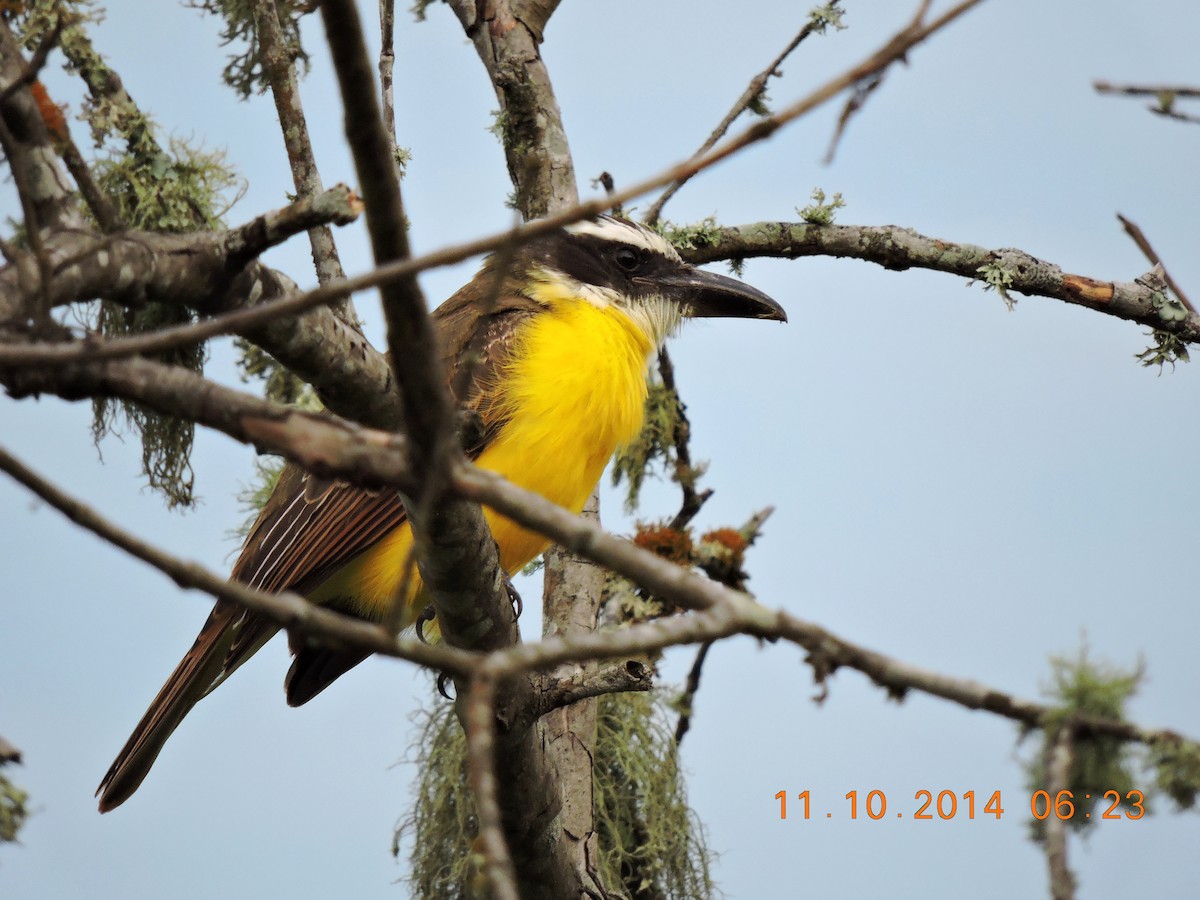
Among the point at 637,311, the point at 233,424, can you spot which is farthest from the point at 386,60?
the point at 233,424

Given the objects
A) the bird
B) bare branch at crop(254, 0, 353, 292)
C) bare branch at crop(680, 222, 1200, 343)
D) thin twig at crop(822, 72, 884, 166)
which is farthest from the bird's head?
thin twig at crop(822, 72, 884, 166)

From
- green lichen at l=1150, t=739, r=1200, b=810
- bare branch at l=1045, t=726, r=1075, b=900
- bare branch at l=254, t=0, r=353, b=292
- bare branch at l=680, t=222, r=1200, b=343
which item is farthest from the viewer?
bare branch at l=680, t=222, r=1200, b=343

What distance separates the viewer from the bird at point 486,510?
12.9 ft

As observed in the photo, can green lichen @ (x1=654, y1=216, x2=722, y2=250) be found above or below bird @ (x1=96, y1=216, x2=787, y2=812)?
above

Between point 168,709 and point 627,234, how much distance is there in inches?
84.2

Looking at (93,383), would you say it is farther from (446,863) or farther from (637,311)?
(446,863)

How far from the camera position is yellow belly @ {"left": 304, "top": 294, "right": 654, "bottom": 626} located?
12.9ft

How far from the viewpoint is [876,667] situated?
5.35 feet

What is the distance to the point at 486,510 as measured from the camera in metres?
3.73

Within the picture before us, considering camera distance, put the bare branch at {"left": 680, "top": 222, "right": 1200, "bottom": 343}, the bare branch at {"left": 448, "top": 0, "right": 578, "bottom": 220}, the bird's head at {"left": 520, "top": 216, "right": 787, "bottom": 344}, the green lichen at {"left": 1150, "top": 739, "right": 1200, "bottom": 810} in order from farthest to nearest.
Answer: the bare branch at {"left": 448, "top": 0, "right": 578, "bottom": 220} → the bird's head at {"left": 520, "top": 216, "right": 787, "bottom": 344} → the bare branch at {"left": 680, "top": 222, "right": 1200, "bottom": 343} → the green lichen at {"left": 1150, "top": 739, "right": 1200, "bottom": 810}

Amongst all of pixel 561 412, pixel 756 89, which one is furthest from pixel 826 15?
pixel 561 412

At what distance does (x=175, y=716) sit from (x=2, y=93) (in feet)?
8.37

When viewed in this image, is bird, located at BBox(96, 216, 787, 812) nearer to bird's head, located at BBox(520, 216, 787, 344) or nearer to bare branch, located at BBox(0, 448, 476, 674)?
bird's head, located at BBox(520, 216, 787, 344)

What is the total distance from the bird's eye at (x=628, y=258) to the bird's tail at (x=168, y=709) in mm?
1735
